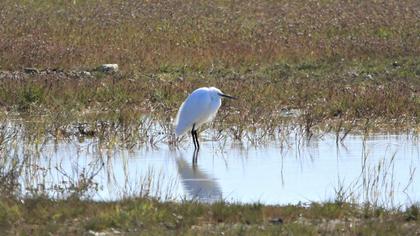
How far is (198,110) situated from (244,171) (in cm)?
244

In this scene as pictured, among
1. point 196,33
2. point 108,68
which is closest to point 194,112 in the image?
point 108,68

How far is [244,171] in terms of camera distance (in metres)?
12.0

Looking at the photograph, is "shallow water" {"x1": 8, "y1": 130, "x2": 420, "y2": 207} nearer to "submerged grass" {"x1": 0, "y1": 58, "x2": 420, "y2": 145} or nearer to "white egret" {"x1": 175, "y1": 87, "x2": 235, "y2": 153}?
"white egret" {"x1": 175, "y1": 87, "x2": 235, "y2": 153}

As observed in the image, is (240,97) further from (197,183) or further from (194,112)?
(197,183)

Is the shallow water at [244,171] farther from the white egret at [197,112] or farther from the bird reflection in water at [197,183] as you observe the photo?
the white egret at [197,112]

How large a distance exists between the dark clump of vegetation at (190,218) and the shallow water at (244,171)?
45 cm

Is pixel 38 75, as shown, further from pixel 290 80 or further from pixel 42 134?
pixel 42 134

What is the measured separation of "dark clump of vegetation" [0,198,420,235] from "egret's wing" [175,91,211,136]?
510 cm

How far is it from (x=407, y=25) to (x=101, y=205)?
17.6 m

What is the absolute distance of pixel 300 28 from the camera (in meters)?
25.3

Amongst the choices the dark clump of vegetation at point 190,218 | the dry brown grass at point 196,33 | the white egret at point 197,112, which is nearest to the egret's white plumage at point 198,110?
the white egret at point 197,112

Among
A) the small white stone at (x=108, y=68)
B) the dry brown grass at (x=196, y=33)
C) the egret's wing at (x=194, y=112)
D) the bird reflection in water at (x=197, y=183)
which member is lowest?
the bird reflection in water at (x=197, y=183)

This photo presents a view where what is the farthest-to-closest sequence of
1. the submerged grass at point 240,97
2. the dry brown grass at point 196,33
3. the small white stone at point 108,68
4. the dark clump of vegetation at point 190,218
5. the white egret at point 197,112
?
the dry brown grass at point 196,33, the small white stone at point 108,68, the submerged grass at point 240,97, the white egret at point 197,112, the dark clump of vegetation at point 190,218

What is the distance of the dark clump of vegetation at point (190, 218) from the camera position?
26.9 ft
